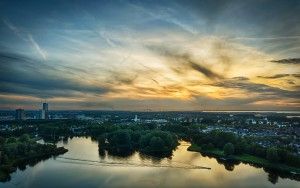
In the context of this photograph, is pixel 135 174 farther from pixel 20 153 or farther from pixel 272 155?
pixel 20 153

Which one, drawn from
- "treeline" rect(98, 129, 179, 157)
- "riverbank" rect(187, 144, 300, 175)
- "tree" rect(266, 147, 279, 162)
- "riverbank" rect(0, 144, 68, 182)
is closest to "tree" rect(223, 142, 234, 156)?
"riverbank" rect(187, 144, 300, 175)

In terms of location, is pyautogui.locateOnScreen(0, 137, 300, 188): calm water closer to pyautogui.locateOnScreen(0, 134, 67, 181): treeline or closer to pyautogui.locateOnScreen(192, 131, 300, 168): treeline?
pyautogui.locateOnScreen(0, 134, 67, 181): treeline

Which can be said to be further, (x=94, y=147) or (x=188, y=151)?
(x=94, y=147)

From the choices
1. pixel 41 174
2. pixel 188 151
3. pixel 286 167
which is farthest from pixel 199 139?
pixel 41 174

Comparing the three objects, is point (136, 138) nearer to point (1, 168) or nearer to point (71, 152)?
point (71, 152)

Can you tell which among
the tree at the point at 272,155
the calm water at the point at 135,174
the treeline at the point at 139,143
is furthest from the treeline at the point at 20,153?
the tree at the point at 272,155

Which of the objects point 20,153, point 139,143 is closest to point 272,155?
point 139,143

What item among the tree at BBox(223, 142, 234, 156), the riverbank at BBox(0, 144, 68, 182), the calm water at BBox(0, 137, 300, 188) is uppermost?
the tree at BBox(223, 142, 234, 156)
